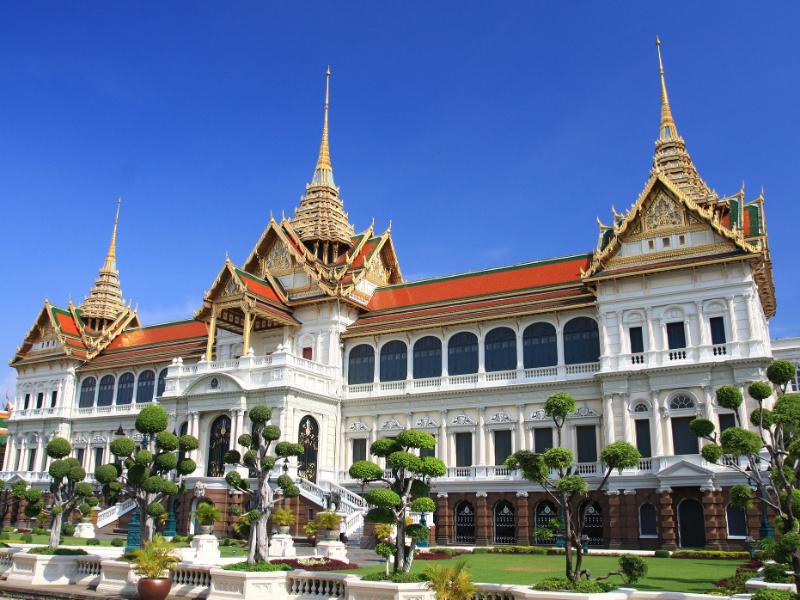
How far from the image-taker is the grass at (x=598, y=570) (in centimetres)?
1745

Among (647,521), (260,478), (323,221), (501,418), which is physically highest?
(323,221)

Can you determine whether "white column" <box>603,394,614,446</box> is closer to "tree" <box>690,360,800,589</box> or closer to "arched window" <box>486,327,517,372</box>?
"arched window" <box>486,327,517,372</box>

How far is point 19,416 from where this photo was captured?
50.4 meters

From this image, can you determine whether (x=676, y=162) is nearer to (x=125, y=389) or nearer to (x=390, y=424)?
(x=390, y=424)

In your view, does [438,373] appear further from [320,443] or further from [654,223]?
[654,223]

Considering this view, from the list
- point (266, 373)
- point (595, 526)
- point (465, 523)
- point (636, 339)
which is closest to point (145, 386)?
point (266, 373)

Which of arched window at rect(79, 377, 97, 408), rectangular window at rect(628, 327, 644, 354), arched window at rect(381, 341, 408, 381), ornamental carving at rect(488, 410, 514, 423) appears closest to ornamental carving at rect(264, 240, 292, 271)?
arched window at rect(381, 341, 408, 381)

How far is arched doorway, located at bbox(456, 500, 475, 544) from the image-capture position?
111 feet

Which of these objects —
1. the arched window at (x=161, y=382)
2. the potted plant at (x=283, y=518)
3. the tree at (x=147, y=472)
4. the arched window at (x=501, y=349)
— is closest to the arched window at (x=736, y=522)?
the arched window at (x=501, y=349)

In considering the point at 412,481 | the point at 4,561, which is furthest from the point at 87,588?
the point at 412,481

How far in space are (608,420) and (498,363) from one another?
247 inches

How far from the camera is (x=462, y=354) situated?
121 feet

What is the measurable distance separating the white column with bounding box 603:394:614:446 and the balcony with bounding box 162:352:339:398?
1343 cm

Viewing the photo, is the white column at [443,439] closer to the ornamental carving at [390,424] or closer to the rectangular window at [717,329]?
the ornamental carving at [390,424]
